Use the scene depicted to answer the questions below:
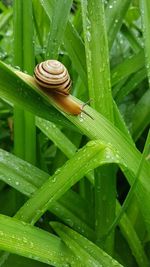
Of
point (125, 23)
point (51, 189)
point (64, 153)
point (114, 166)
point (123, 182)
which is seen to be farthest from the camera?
point (125, 23)

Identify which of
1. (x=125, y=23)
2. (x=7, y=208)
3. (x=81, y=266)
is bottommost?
(x=7, y=208)

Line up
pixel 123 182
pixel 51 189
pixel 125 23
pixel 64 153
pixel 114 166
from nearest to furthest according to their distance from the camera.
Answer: pixel 51 189
pixel 114 166
pixel 64 153
pixel 123 182
pixel 125 23

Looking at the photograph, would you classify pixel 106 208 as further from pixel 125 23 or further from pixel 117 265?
pixel 125 23

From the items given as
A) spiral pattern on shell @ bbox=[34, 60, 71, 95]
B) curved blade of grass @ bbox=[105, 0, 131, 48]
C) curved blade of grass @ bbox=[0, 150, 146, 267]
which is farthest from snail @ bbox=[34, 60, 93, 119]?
curved blade of grass @ bbox=[105, 0, 131, 48]

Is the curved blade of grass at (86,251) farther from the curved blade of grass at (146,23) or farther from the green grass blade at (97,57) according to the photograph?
the curved blade of grass at (146,23)

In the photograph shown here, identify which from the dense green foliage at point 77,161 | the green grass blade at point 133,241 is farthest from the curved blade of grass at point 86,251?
the green grass blade at point 133,241

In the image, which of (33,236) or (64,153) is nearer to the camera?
(33,236)

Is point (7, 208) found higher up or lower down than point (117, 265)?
lower down

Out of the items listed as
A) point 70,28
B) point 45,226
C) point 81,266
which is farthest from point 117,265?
point 70,28
